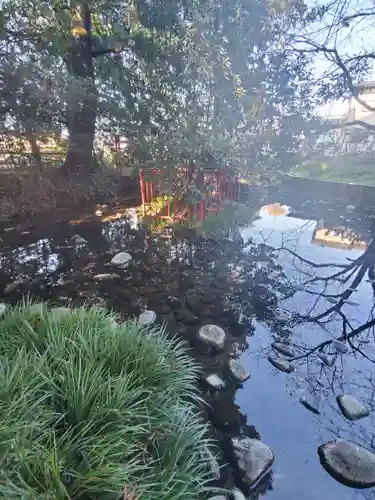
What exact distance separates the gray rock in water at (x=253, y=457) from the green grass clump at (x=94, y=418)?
0.29m

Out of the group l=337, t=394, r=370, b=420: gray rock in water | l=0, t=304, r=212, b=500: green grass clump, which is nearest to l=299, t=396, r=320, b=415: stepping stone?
l=337, t=394, r=370, b=420: gray rock in water

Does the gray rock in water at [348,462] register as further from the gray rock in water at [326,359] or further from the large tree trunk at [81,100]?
the large tree trunk at [81,100]

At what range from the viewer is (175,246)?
4.60 metres

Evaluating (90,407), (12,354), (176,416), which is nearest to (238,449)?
(176,416)

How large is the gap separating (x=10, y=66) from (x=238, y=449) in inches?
251

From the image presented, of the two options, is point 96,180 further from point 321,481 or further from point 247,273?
point 321,481

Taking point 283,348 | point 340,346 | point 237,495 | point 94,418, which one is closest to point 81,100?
point 283,348

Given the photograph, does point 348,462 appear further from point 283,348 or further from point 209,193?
point 209,193

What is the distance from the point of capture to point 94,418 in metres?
1.15

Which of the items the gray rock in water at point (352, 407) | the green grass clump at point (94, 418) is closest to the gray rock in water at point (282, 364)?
the gray rock in water at point (352, 407)

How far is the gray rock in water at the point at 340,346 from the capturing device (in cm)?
240

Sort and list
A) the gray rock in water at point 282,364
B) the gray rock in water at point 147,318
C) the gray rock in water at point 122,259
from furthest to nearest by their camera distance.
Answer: the gray rock in water at point 122,259, the gray rock in water at point 147,318, the gray rock in water at point 282,364

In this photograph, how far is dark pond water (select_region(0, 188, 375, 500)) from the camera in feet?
5.65

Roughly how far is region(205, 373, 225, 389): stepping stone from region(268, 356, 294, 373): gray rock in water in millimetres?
466
